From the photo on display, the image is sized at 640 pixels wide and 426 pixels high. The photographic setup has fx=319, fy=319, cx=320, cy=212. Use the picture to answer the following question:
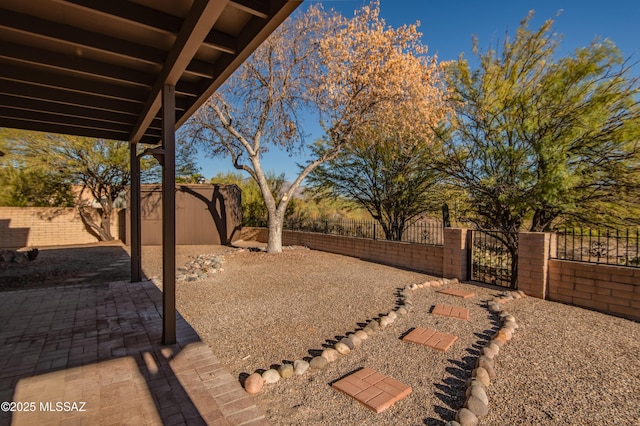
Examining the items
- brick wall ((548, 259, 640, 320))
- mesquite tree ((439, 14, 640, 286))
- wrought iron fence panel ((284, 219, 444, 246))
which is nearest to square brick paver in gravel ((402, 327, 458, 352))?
brick wall ((548, 259, 640, 320))

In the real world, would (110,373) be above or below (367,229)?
below

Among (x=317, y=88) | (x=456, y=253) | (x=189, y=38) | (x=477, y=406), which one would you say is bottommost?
(x=477, y=406)

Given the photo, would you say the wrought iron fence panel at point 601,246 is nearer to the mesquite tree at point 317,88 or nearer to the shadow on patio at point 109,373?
the mesquite tree at point 317,88

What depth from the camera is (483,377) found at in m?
2.61

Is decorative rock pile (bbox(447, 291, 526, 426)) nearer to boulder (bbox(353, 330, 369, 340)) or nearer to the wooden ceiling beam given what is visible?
boulder (bbox(353, 330, 369, 340))

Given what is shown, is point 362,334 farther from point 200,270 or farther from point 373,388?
point 200,270

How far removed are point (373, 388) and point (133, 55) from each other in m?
3.66

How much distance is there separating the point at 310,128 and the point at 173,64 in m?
7.90

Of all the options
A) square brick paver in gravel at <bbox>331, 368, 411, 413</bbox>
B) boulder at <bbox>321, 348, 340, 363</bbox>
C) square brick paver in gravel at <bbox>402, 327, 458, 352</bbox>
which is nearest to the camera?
square brick paver in gravel at <bbox>331, 368, 411, 413</bbox>

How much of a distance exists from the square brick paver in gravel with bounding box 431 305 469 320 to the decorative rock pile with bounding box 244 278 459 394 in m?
0.38

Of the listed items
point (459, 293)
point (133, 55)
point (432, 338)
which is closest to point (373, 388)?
point (432, 338)

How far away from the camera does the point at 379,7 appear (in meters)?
8.39

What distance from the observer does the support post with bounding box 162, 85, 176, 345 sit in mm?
3137

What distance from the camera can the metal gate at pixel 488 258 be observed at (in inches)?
247
